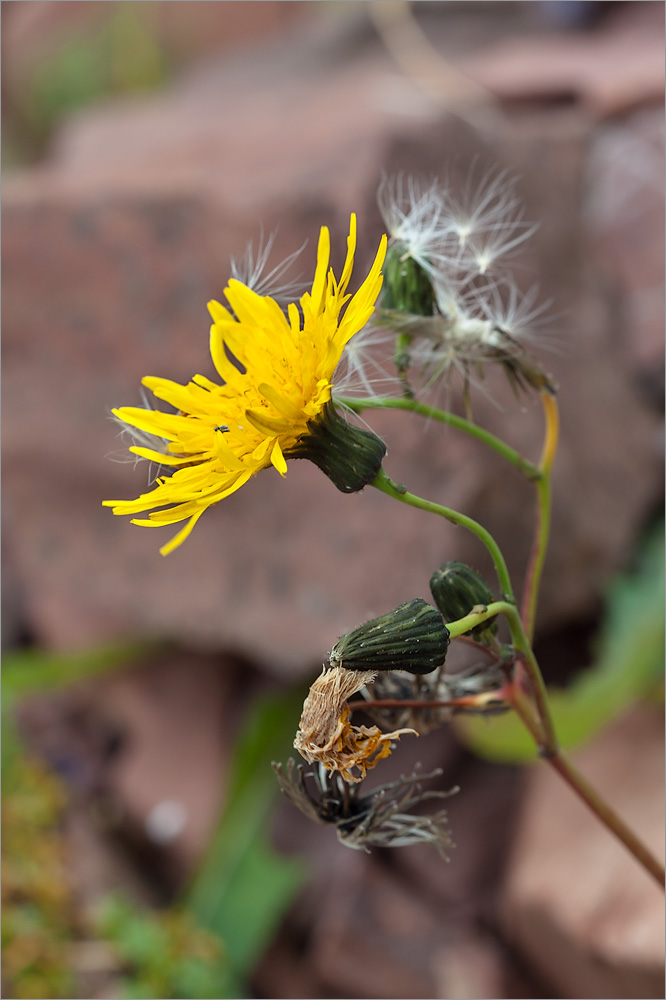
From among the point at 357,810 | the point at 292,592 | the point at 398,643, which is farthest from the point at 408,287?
the point at 292,592

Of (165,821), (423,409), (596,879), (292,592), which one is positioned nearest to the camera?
(423,409)

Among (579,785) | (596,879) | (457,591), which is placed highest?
(457,591)

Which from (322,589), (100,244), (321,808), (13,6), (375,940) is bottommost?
(375,940)

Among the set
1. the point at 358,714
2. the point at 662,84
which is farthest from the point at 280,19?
the point at 358,714

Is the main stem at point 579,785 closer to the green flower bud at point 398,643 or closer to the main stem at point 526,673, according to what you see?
the main stem at point 526,673

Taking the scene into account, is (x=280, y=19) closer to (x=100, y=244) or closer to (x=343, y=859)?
(x=100, y=244)

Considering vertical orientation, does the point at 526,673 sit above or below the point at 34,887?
above

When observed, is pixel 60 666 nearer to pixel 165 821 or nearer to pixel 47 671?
pixel 47 671
